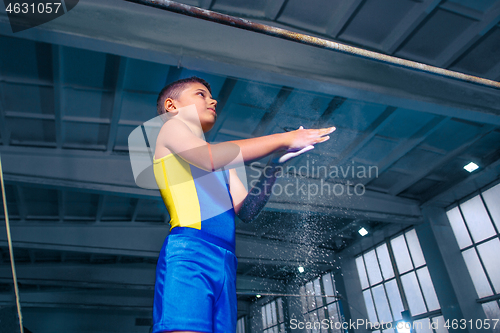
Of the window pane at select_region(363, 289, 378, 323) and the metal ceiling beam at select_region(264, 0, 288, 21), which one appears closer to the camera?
the metal ceiling beam at select_region(264, 0, 288, 21)

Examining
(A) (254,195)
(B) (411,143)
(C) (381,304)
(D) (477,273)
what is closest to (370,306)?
(C) (381,304)

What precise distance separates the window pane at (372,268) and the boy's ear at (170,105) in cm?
986

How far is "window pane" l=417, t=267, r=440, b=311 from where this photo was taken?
311 inches

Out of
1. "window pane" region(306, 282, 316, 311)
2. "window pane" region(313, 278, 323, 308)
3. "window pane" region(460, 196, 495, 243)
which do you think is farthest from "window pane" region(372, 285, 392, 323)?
"window pane" region(460, 196, 495, 243)

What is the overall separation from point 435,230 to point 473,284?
1364 millimetres

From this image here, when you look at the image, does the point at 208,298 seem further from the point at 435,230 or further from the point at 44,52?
the point at 435,230

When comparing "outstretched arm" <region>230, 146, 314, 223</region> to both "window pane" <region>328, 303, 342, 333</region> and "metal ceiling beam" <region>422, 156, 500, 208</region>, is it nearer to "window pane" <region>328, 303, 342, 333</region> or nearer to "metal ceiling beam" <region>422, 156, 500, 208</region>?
"metal ceiling beam" <region>422, 156, 500, 208</region>

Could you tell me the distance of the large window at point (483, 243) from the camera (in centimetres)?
692

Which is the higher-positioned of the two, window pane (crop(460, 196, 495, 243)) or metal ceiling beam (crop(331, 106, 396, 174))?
metal ceiling beam (crop(331, 106, 396, 174))

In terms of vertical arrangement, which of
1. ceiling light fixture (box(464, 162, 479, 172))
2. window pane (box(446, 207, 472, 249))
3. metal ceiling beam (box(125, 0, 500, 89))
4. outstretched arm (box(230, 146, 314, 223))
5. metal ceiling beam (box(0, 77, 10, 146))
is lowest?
outstretched arm (box(230, 146, 314, 223))

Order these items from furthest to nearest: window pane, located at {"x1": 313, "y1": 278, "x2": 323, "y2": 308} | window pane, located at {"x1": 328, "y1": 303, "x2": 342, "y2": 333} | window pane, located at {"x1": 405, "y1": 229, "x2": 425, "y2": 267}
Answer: window pane, located at {"x1": 313, "y1": 278, "x2": 323, "y2": 308} < window pane, located at {"x1": 328, "y1": 303, "x2": 342, "y2": 333} < window pane, located at {"x1": 405, "y1": 229, "x2": 425, "y2": 267}

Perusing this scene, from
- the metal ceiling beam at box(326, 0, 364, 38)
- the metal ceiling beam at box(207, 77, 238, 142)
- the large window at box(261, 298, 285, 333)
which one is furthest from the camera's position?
the large window at box(261, 298, 285, 333)

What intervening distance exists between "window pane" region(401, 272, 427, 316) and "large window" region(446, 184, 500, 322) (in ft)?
4.33

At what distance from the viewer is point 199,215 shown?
898 millimetres
